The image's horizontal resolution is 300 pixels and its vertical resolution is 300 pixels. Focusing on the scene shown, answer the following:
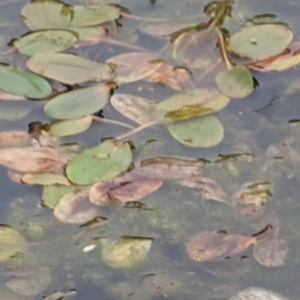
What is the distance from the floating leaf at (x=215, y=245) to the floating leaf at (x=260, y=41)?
18.6 inches

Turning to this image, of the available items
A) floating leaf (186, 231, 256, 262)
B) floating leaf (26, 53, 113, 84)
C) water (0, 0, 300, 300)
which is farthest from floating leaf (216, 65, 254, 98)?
floating leaf (186, 231, 256, 262)

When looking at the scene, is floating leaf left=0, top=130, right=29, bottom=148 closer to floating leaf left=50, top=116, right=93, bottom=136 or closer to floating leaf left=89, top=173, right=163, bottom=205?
floating leaf left=50, top=116, right=93, bottom=136

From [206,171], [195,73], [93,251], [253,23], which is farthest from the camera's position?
[253,23]

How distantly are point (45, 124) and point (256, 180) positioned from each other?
45cm

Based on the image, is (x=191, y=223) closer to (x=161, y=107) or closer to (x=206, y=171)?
(x=206, y=171)

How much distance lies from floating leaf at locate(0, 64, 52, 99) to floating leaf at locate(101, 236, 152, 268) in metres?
0.40

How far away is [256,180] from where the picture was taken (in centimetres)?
132

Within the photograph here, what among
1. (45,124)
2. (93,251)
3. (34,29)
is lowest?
(93,251)

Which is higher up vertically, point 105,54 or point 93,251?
point 105,54

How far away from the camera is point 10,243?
48.4 inches

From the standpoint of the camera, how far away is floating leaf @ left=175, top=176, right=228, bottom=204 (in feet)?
4.26

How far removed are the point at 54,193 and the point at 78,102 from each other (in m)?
0.24

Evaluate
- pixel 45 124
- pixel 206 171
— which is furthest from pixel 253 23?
pixel 45 124

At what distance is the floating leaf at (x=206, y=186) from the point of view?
130cm
